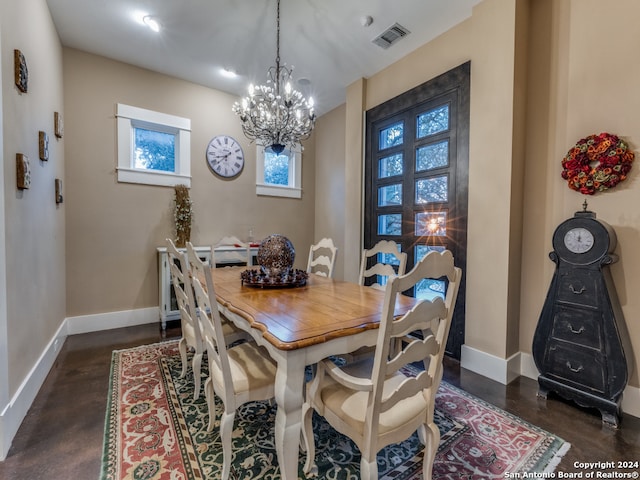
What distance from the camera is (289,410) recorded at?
1149 mm

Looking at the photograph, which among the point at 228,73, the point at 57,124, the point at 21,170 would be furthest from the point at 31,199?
the point at 228,73

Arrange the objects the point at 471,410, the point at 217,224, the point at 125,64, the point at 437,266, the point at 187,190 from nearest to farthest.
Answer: the point at 437,266, the point at 471,410, the point at 125,64, the point at 187,190, the point at 217,224

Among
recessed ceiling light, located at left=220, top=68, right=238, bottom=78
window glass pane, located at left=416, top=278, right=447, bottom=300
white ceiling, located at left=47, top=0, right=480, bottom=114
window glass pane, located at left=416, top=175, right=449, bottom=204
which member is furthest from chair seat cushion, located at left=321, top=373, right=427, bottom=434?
recessed ceiling light, located at left=220, top=68, right=238, bottom=78

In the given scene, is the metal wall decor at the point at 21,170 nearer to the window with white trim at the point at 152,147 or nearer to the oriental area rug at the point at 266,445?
the oriental area rug at the point at 266,445

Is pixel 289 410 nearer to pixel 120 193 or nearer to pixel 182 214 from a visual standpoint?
pixel 182 214

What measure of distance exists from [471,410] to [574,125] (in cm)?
220

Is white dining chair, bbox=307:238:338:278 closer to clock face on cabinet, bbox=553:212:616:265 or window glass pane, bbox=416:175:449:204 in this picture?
window glass pane, bbox=416:175:449:204

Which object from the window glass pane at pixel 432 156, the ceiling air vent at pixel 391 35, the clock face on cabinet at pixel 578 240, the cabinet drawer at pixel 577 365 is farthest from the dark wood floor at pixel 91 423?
the ceiling air vent at pixel 391 35

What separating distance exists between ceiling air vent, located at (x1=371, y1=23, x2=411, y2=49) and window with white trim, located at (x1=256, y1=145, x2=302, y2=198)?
194 cm

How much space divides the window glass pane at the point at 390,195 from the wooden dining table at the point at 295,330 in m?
→ 1.83

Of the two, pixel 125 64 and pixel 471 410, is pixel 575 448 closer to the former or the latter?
pixel 471 410

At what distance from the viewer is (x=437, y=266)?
1.09m

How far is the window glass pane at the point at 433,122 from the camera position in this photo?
2.83 metres

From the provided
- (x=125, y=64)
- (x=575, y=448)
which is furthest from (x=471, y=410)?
(x=125, y=64)
